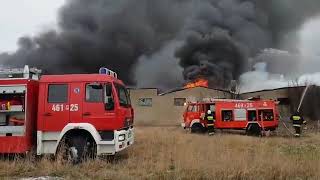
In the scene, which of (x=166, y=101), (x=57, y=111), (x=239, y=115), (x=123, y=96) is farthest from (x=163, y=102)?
(x=57, y=111)

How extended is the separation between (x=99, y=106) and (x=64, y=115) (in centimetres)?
81

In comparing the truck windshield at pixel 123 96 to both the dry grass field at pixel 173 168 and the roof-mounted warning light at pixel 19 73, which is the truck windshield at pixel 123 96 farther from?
the roof-mounted warning light at pixel 19 73

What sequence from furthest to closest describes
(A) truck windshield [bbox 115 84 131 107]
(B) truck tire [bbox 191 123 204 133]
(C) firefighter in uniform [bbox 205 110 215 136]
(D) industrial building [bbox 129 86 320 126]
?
1. (D) industrial building [bbox 129 86 320 126]
2. (B) truck tire [bbox 191 123 204 133]
3. (C) firefighter in uniform [bbox 205 110 215 136]
4. (A) truck windshield [bbox 115 84 131 107]

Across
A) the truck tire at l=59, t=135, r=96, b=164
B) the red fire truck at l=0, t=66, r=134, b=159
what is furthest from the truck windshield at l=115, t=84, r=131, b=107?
the truck tire at l=59, t=135, r=96, b=164

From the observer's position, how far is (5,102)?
9.16 m

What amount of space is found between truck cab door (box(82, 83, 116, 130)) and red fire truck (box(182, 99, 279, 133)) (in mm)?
12318

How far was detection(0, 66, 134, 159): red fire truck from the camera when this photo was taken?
349 inches

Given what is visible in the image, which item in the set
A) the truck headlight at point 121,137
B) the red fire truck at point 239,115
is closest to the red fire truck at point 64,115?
the truck headlight at point 121,137

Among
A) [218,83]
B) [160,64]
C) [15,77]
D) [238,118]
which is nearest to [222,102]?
[238,118]

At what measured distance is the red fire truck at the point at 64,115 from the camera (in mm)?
8875

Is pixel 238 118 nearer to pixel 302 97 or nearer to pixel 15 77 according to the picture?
pixel 302 97

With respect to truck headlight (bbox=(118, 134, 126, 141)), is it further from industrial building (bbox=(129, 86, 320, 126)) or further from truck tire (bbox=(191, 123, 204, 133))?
industrial building (bbox=(129, 86, 320, 126))

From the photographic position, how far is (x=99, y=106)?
891 cm

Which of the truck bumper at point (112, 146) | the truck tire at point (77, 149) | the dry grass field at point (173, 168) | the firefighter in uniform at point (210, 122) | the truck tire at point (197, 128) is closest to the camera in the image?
the dry grass field at point (173, 168)
